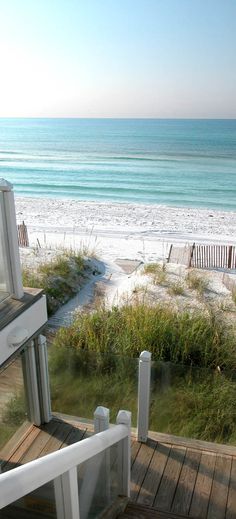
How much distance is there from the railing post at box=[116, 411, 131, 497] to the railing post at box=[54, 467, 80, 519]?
3.62 ft

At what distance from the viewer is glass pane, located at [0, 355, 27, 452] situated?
14.0 ft

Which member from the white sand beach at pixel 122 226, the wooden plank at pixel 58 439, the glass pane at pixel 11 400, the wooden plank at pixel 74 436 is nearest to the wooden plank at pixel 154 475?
the wooden plank at pixel 74 436

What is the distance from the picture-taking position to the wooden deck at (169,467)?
4.09 m

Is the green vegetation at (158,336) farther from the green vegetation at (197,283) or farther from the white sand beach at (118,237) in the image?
the green vegetation at (197,283)

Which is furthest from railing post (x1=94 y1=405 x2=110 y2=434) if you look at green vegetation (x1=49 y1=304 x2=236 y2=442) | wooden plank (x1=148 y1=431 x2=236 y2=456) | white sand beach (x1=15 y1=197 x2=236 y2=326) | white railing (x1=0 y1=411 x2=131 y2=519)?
white sand beach (x1=15 y1=197 x2=236 y2=326)

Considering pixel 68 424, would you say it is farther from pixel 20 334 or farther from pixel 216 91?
pixel 216 91

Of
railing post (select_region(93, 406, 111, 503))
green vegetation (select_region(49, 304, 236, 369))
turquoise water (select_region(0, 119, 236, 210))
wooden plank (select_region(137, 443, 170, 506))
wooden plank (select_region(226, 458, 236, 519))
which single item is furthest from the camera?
turquoise water (select_region(0, 119, 236, 210))

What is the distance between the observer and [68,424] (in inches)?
203

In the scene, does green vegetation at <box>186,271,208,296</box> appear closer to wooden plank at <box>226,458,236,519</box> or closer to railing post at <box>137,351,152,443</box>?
railing post at <box>137,351,152,443</box>

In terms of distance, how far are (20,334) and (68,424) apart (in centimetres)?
197

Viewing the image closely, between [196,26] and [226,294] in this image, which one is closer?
[226,294]

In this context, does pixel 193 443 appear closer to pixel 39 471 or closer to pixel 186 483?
pixel 186 483

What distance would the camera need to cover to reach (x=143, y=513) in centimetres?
372

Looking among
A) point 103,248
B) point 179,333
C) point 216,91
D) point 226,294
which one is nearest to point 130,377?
point 179,333
